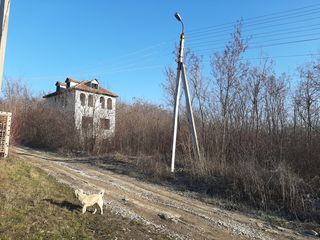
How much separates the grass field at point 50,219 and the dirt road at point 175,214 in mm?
605

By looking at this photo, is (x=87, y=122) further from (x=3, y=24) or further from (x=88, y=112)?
(x=3, y=24)

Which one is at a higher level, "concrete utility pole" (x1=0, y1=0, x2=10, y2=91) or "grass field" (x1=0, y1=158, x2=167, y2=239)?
"concrete utility pole" (x1=0, y1=0, x2=10, y2=91)

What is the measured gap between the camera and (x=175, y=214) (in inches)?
313

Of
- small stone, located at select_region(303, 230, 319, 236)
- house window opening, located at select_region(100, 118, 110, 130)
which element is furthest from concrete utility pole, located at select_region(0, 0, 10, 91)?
house window opening, located at select_region(100, 118, 110, 130)

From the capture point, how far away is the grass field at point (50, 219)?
573 centimetres

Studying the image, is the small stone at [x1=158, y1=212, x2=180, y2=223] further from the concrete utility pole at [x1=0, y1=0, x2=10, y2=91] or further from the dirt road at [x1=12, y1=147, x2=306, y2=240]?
the concrete utility pole at [x1=0, y1=0, x2=10, y2=91]

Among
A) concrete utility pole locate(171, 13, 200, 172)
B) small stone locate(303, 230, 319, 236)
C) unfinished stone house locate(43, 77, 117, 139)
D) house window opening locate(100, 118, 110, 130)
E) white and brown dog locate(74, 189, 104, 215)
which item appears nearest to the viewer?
white and brown dog locate(74, 189, 104, 215)

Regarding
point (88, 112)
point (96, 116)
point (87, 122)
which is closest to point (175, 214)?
point (87, 122)

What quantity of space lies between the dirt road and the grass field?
0.60 metres

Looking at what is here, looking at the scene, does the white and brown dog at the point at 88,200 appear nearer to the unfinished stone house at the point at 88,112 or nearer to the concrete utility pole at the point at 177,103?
the concrete utility pole at the point at 177,103

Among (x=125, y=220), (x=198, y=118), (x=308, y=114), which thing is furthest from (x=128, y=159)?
(x=125, y=220)

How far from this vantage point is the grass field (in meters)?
5.73

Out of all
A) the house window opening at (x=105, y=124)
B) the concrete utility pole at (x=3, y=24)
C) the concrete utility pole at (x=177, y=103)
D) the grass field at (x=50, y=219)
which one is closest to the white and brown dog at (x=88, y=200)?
A: the grass field at (x=50, y=219)

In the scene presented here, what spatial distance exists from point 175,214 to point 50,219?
2.91m
